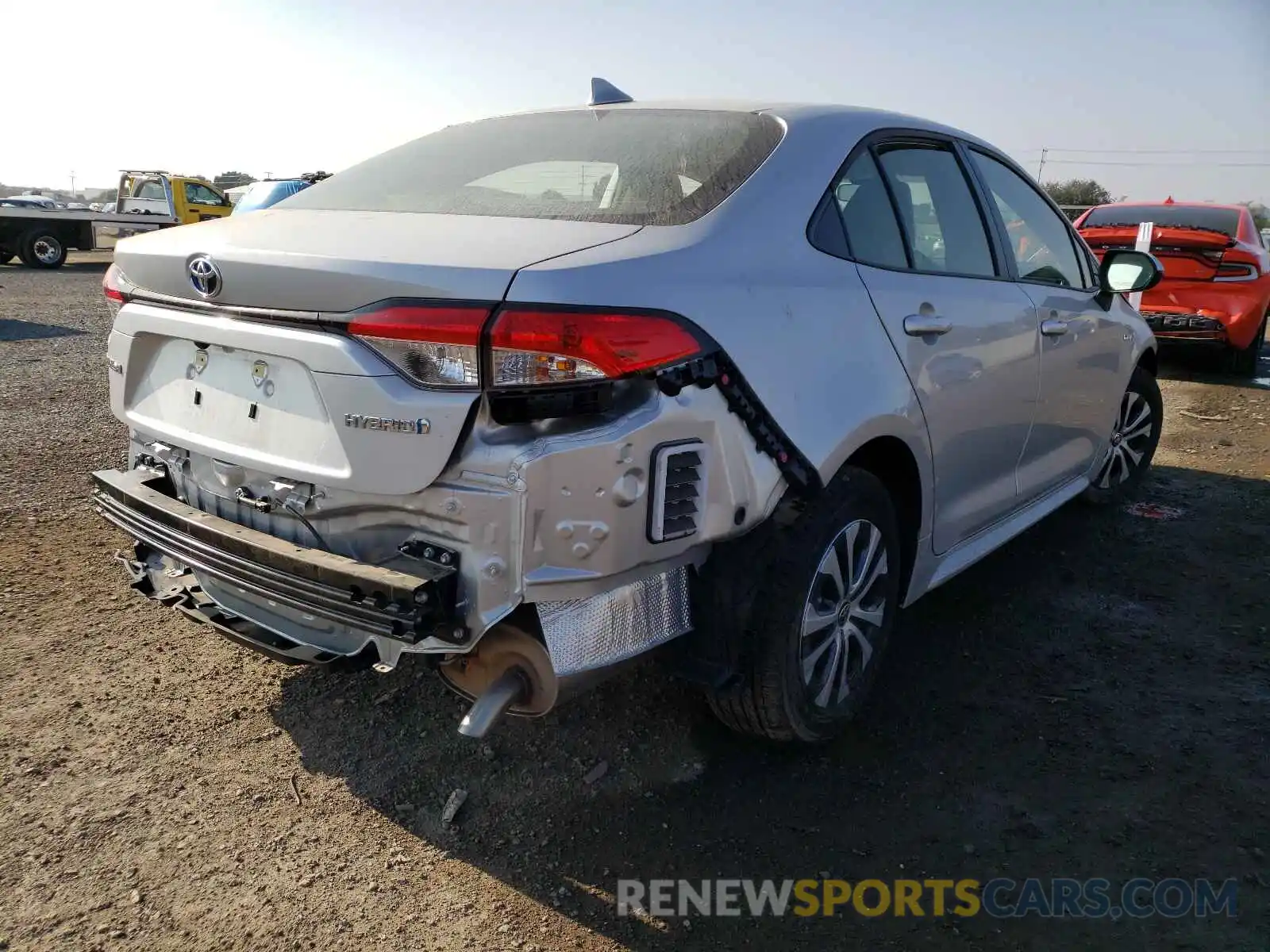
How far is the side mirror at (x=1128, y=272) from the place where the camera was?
4152mm

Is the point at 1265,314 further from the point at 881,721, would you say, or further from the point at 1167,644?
the point at 881,721

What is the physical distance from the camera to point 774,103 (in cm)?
293

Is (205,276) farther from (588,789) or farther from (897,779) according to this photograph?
(897,779)

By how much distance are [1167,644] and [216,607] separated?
3209 mm

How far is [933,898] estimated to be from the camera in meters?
2.29

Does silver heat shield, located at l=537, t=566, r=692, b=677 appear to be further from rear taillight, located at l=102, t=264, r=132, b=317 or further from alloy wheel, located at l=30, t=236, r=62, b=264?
alloy wheel, located at l=30, t=236, r=62, b=264

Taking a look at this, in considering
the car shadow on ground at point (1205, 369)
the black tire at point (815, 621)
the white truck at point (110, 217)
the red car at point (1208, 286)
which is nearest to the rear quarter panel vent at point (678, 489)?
the black tire at point (815, 621)

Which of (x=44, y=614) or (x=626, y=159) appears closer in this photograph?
(x=626, y=159)

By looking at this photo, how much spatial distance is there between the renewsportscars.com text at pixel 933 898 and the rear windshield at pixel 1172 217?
7938 millimetres

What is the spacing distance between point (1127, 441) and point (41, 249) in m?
20.7

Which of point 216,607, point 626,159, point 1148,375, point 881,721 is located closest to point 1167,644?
point 881,721

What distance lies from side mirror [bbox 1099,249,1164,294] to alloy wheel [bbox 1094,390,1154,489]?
2.47 ft

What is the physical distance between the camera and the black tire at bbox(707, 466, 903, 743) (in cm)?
242

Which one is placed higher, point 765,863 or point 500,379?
point 500,379
